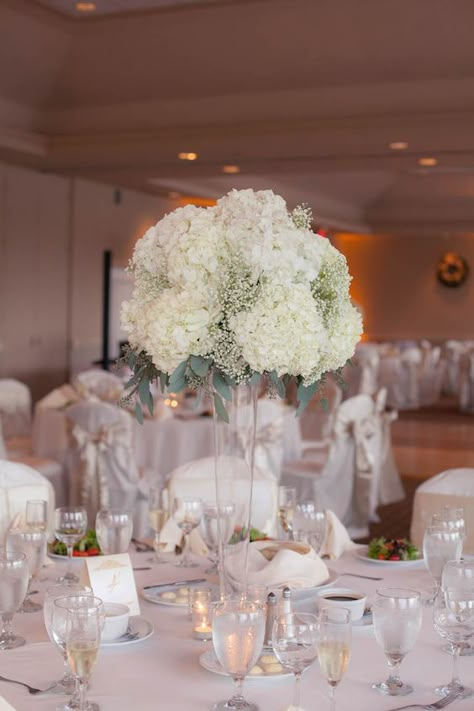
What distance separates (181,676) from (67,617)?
1.22 ft

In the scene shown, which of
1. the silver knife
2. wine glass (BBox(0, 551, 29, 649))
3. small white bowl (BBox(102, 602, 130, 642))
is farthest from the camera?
the silver knife

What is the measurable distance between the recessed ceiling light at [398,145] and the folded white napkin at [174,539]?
21.2 ft

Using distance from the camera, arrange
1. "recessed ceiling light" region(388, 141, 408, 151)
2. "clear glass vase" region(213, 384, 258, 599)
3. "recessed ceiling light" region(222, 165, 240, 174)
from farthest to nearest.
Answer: "recessed ceiling light" region(222, 165, 240, 174) → "recessed ceiling light" region(388, 141, 408, 151) → "clear glass vase" region(213, 384, 258, 599)

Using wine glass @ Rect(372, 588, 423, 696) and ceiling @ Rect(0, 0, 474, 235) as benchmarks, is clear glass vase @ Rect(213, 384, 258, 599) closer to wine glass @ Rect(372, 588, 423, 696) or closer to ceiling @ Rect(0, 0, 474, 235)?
wine glass @ Rect(372, 588, 423, 696)

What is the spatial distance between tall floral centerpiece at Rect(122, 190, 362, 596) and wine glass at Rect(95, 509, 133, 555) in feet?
1.99

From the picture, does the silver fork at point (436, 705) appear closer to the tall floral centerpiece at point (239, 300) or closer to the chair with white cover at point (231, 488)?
the tall floral centerpiece at point (239, 300)

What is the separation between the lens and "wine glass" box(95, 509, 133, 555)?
2.57 meters

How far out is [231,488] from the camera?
3404 mm

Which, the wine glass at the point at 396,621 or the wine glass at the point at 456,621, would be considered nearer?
the wine glass at the point at 396,621

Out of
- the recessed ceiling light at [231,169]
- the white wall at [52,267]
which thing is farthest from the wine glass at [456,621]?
the white wall at [52,267]

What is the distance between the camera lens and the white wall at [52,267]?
37.6ft

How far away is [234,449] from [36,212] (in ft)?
17.6

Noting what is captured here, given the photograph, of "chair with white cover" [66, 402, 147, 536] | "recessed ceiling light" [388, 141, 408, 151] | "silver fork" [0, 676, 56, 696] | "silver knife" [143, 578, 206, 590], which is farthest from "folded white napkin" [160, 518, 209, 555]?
"recessed ceiling light" [388, 141, 408, 151]

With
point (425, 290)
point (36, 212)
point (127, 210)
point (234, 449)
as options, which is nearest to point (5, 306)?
point (36, 212)
